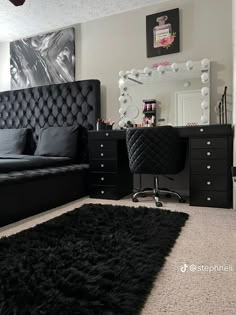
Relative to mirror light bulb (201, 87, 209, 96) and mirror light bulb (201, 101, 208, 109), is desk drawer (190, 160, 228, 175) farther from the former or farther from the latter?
mirror light bulb (201, 87, 209, 96)

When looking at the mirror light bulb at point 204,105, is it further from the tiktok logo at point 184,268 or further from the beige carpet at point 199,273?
Result: the tiktok logo at point 184,268

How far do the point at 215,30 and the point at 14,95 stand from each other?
2.83 metres

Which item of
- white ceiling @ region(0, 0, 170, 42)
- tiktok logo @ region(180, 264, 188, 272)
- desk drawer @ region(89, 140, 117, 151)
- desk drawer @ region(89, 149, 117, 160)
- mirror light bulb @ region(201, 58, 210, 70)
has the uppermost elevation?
white ceiling @ region(0, 0, 170, 42)

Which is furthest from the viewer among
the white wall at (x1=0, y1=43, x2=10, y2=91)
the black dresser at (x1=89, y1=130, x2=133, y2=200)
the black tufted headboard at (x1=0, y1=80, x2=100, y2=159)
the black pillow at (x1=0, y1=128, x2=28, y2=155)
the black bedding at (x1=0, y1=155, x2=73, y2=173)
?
the white wall at (x1=0, y1=43, x2=10, y2=91)

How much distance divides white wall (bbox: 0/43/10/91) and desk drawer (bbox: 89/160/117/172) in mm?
2259

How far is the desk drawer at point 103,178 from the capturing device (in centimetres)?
272

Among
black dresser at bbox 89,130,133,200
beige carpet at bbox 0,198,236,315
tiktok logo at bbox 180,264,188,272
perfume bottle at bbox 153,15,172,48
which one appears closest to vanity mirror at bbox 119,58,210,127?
perfume bottle at bbox 153,15,172,48

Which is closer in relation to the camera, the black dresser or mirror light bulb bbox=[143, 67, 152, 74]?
the black dresser

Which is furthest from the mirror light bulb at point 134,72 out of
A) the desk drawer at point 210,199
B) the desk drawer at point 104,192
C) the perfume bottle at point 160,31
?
the desk drawer at point 210,199

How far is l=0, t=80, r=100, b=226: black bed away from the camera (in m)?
1.98

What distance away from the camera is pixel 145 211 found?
2.09 metres

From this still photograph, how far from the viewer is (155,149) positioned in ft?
7.61

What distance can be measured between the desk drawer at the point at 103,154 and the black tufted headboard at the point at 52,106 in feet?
1.58

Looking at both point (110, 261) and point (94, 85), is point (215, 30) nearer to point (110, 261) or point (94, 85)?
point (94, 85)
